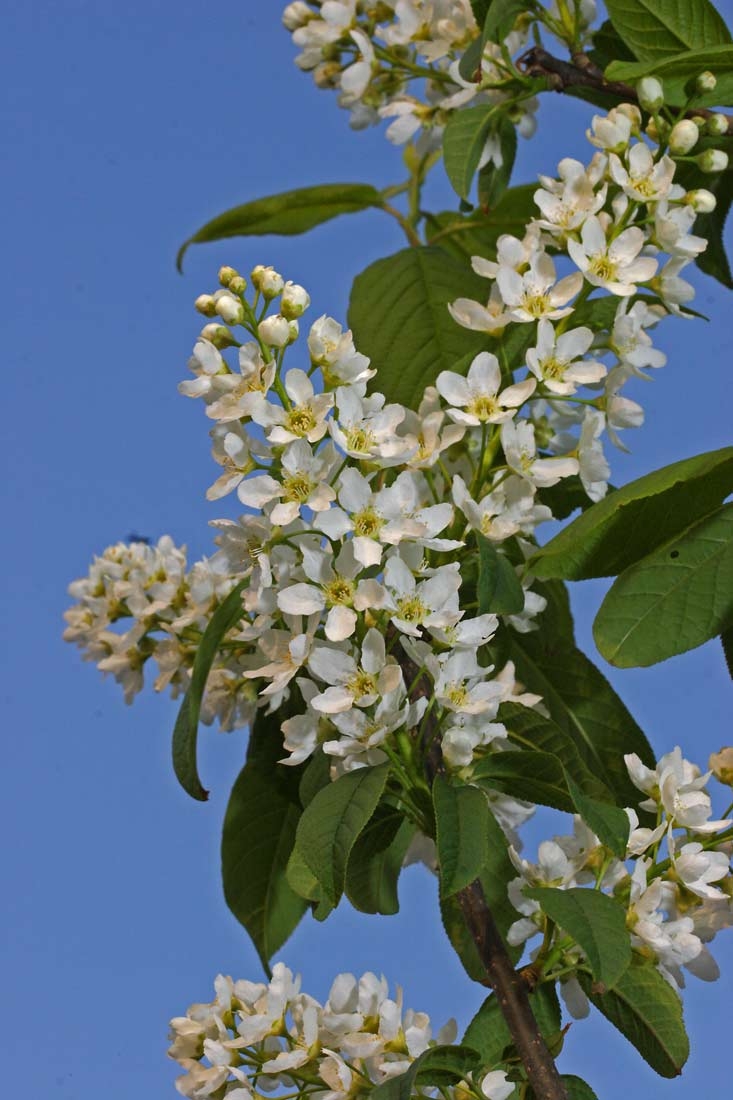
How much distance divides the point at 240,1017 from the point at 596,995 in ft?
1.07

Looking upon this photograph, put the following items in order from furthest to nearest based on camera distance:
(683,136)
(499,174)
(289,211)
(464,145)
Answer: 1. (289,211)
2. (499,174)
3. (464,145)
4. (683,136)

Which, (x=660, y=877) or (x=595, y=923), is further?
(x=660, y=877)

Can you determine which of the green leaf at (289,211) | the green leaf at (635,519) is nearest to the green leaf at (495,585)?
the green leaf at (635,519)

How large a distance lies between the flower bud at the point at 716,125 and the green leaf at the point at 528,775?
2.57ft

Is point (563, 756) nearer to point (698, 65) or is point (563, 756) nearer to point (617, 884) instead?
point (617, 884)

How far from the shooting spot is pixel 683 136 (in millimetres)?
1534

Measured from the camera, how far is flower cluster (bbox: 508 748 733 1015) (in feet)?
4.11

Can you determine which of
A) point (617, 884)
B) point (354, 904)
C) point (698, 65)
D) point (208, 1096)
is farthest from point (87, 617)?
point (698, 65)

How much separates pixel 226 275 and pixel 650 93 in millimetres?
555

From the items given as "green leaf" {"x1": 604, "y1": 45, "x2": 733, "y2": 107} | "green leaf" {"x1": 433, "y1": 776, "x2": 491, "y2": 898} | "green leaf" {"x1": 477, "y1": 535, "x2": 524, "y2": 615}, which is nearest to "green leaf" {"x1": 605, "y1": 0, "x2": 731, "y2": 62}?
"green leaf" {"x1": 604, "y1": 45, "x2": 733, "y2": 107}

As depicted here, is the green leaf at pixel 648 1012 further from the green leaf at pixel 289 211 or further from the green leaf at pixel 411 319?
the green leaf at pixel 289 211

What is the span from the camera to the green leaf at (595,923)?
109 centimetres

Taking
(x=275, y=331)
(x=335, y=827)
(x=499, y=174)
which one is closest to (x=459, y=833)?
(x=335, y=827)

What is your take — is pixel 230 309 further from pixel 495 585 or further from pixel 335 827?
pixel 335 827
